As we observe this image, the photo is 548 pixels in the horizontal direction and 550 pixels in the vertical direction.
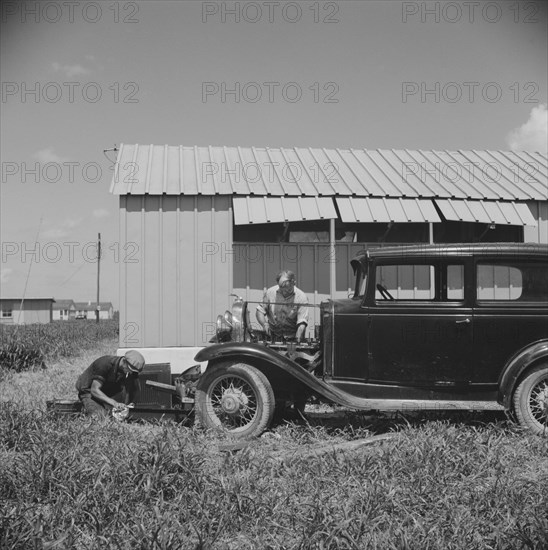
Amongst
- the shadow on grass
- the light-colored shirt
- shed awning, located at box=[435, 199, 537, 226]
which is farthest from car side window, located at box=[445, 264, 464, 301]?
shed awning, located at box=[435, 199, 537, 226]

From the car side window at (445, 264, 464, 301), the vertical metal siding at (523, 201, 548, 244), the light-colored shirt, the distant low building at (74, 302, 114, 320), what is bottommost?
the distant low building at (74, 302, 114, 320)

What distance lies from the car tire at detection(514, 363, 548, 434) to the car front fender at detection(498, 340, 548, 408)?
0.25 feet

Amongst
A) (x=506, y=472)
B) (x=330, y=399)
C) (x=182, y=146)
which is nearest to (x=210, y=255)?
(x=182, y=146)

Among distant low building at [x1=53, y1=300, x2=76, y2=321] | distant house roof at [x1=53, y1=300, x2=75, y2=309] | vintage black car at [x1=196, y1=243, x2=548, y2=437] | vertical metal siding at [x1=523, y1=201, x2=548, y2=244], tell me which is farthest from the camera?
distant house roof at [x1=53, y1=300, x2=75, y2=309]

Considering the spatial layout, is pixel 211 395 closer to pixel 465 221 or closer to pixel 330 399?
pixel 330 399

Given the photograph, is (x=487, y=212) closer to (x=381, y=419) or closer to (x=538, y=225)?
(x=538, y=225)

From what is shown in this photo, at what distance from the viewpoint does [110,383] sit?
604cm

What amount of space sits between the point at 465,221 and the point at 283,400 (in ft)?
16.5

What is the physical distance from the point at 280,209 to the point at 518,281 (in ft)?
14.0

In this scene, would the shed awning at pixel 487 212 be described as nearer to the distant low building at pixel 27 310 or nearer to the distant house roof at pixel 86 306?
the distant low building at pixel 27 310

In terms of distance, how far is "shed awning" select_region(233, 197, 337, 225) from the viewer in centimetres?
867

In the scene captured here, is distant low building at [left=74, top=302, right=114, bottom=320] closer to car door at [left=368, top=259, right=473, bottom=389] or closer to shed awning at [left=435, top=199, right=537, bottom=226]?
shed awning at [left=435, top=199, right=537, bottom=226]

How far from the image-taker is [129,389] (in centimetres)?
602

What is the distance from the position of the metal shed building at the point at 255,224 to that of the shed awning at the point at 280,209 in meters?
0.02
